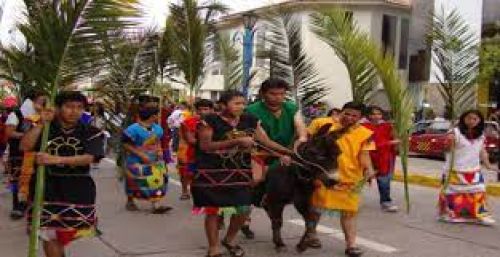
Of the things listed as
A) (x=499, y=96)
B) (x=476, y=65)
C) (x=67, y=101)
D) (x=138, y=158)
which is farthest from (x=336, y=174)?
(x=499, y=96)

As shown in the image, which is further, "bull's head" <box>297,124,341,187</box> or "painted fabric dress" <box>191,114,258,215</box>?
"bull's head" <box>297,124,341,187</box>

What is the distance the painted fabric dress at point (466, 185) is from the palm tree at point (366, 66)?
554 millimetres

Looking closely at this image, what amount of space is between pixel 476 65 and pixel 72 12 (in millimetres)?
6169

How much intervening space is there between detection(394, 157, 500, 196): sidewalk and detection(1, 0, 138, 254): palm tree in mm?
8433

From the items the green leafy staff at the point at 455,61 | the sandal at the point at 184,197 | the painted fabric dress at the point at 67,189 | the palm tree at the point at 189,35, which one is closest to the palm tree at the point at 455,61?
the green leafy staff at the point at 455,61

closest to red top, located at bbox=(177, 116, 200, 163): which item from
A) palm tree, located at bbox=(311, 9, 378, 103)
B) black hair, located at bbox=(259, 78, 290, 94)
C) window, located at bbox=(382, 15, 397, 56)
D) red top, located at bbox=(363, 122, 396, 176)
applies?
palm tree, located at bbox=(311, 9, 378, 103)

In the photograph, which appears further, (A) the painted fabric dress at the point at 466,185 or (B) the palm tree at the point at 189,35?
(B) the palm tree at the point at 189,35

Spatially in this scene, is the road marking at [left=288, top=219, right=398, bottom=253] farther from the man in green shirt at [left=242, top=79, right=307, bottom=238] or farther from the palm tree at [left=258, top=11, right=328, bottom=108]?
the palm tree at [left=258, top=11, right=328, bottom=108]

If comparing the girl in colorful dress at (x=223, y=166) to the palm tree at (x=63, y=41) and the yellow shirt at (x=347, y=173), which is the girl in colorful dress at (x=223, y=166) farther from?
the palm tree at (x=63, y=41)

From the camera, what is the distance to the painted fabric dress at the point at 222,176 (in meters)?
6.13

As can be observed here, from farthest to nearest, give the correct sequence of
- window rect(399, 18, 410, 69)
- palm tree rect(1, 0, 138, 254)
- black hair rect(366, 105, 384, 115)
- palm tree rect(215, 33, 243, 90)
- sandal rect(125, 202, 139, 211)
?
window rect(399, 18, 410, 69), palm tree rect(215, 33, 243, 90), sandal rect(125, 202, 139, 211), black hair rect(366, 105, 384, 115), palm tree rect(1, 0, 138, 254)

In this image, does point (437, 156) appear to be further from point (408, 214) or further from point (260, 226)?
point (260, 226)

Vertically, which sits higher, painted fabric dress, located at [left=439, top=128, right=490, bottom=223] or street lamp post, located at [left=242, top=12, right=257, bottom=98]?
street lamp post, located at [left=242, top=12, right=257, bottom=98]

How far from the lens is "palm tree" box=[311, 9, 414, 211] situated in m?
8.41
